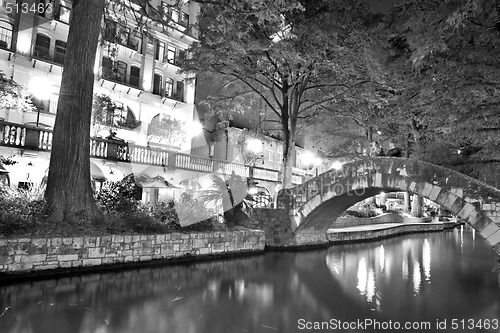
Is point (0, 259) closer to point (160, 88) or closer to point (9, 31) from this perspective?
point (9, 31)

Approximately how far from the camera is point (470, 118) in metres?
9.57

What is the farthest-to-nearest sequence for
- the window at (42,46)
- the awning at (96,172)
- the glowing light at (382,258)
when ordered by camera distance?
the window at (42,46) → the awning at (96,172) → the glowing light at (382,258)

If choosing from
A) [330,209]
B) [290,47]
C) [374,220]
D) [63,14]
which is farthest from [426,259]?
[63,14]

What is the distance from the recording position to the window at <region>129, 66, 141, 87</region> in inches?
973

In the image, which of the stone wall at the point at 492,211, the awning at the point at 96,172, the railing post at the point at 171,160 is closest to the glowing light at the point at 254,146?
the railing post at the point at 171,160

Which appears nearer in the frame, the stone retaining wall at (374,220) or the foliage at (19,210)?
the foliage at (19,210)

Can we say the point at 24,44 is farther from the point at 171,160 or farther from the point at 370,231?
the point at 370,231

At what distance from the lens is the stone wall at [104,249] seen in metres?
8.34

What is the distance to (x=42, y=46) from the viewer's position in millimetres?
20750

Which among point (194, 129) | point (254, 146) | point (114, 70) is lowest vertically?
point (254, 146)

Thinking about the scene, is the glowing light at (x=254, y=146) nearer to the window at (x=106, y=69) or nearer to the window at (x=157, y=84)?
the window at (x=157, y=84)

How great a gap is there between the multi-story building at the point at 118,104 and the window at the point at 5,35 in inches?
1.9

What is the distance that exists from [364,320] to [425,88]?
640 centimetres

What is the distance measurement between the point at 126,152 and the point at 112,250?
10279 mm
